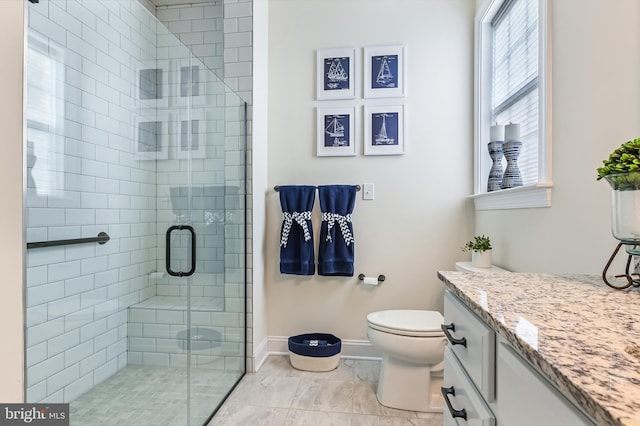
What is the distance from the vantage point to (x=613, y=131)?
1099 millimetres

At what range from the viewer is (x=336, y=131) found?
2.52 m

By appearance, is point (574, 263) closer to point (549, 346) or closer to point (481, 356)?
point (481, 356)

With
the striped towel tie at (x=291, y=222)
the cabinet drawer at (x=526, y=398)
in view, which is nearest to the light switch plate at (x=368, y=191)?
the striped towel tie at (x=291, y=222)

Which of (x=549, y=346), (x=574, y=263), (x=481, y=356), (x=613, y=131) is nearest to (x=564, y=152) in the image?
(x=613, y=131)

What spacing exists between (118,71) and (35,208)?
84 cm

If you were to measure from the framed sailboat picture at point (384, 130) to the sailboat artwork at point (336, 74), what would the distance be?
9.9 inches

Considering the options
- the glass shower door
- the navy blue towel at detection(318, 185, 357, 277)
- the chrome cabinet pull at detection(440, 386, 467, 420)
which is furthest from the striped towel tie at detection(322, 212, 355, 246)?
the chrome cabinet pull at detection(440, 386, 467, 420)

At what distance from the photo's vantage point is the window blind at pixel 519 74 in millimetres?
1775

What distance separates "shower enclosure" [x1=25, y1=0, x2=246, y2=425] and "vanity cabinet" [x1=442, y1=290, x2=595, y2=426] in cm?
111

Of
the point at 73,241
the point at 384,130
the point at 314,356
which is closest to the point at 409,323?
the point at 314,356

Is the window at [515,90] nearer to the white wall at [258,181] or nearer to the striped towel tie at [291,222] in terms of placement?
the striped towel tie at [291,222]

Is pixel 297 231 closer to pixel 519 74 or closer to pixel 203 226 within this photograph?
pixel 203 226

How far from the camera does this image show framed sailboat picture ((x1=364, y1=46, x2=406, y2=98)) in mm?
2477

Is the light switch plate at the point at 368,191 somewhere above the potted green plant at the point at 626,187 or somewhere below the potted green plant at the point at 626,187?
above
